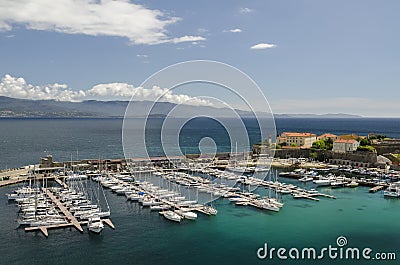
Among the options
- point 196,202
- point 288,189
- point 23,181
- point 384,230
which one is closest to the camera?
point 384,230

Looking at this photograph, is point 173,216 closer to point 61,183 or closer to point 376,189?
point 61,183

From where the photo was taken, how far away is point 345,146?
4581cm

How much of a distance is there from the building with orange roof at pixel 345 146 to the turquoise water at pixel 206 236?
19.7m

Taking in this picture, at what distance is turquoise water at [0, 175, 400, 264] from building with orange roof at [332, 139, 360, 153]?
19.7 metres

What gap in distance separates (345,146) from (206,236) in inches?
1229

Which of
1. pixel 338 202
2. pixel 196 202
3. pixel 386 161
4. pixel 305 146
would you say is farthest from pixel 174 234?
pixel 305 146

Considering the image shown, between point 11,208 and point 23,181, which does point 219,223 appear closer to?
point 11,208

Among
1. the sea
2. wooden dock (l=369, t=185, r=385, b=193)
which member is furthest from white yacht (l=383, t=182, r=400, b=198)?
the sea

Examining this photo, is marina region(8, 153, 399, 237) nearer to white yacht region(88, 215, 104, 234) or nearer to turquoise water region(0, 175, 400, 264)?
white yacht region(88, 215, 104, 234)

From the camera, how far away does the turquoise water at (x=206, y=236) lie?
56.1 ft

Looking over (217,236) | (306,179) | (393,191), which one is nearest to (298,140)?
(306,179)

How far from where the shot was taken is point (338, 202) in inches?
1080

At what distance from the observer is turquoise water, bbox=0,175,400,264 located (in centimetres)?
1711

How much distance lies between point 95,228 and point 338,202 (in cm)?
A: 1702
